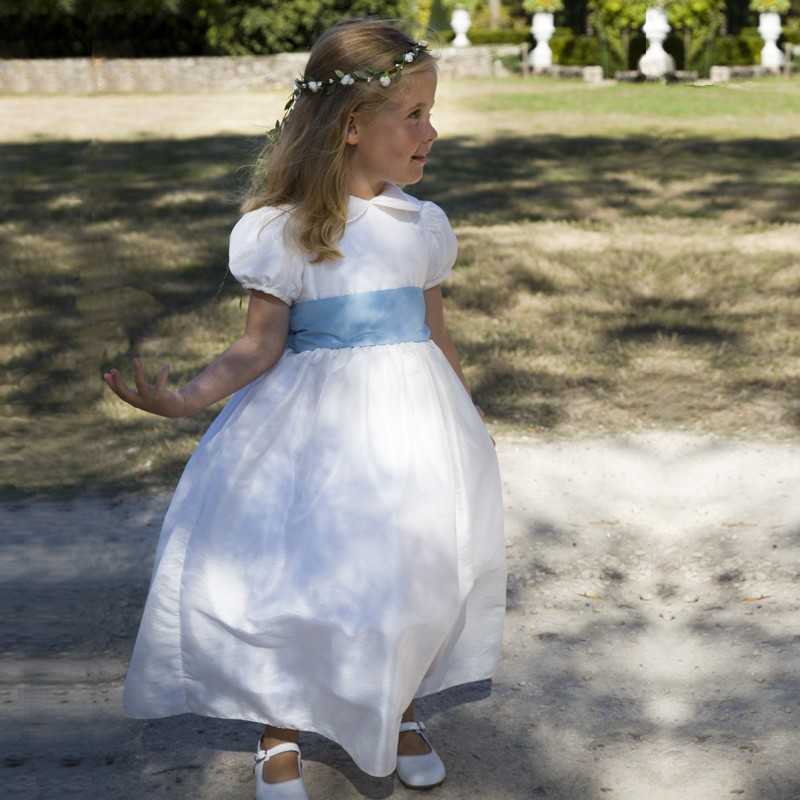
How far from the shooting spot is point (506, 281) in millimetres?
7797

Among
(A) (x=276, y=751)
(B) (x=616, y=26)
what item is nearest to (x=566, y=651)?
(A) (x=276, y=751)

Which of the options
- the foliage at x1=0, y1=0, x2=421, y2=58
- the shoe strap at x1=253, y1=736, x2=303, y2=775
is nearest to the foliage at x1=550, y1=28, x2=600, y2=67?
the foliage at x1=0, y1=0, x2=421, y2=58

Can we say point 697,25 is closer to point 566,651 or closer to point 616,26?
point 616,26

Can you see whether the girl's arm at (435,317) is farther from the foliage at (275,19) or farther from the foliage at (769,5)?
the foliage at (769,5)

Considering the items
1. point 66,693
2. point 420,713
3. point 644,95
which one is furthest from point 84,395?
point 644,95

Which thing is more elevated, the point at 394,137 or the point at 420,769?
the point at 394,137

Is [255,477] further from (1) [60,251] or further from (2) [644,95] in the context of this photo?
(2) [644,95]

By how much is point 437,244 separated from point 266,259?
371 mm

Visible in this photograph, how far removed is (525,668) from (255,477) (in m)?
1.14

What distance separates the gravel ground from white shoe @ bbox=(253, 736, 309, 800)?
10 cm

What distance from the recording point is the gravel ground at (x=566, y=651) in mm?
3018

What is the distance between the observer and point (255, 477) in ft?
8.96

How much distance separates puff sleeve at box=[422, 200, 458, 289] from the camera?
2.88 metres

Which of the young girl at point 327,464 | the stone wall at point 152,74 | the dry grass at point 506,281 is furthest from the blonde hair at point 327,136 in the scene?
the stone wall at point 152,74
